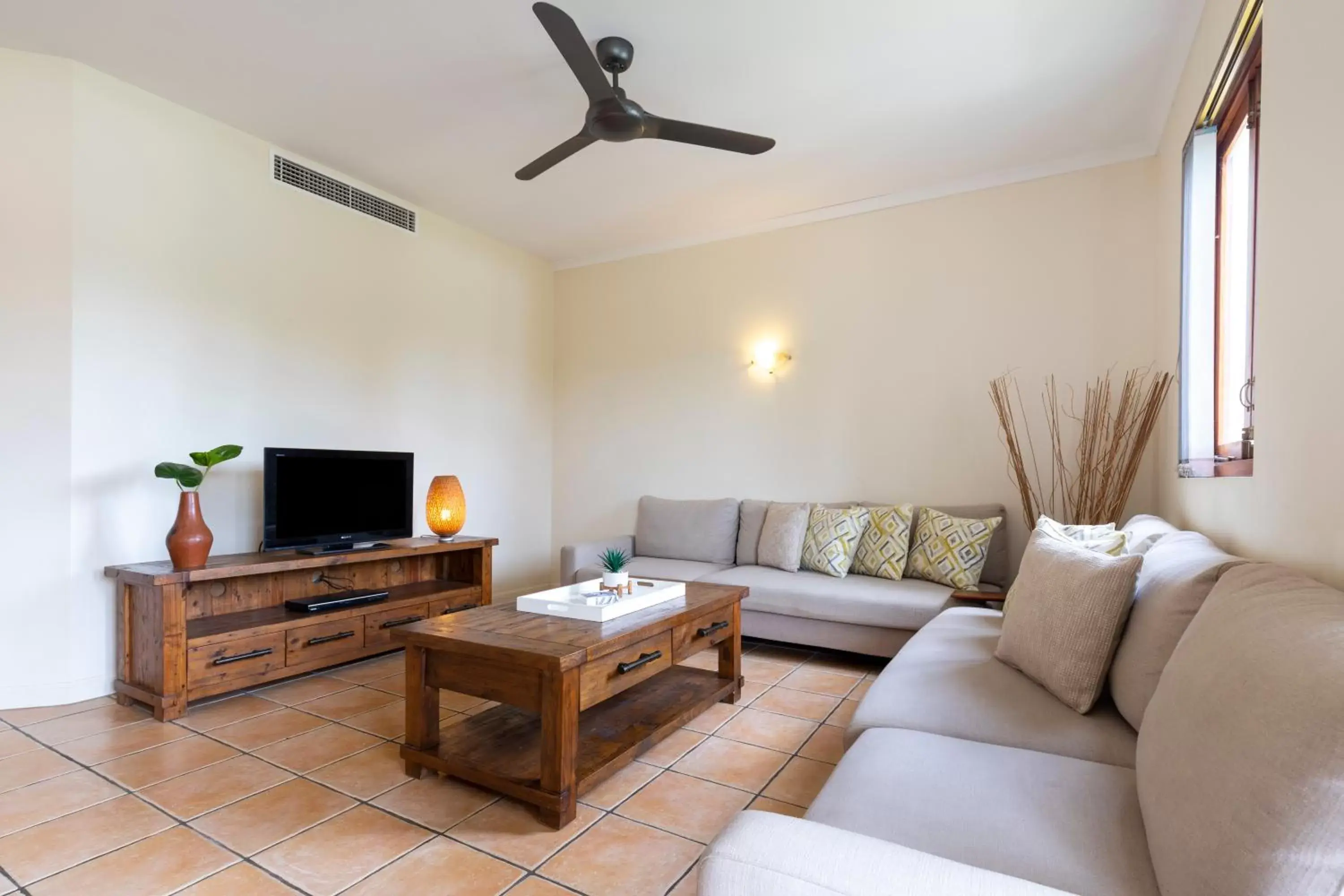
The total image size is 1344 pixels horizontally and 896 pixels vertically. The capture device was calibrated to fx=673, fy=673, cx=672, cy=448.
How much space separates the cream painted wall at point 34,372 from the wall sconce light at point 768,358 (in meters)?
3.64

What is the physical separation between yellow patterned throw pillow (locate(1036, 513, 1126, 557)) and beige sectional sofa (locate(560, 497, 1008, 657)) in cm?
90

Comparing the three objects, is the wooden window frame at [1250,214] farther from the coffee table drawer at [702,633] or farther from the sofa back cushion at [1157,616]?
the coffee table drawer at [702,633]

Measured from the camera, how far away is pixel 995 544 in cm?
366

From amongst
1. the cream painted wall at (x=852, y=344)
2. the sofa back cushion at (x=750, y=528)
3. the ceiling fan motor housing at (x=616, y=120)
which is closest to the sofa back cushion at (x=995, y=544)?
the cream painted wall at (x=852, y=344)

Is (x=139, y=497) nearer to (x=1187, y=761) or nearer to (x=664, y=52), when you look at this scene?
(x=664, y=52)

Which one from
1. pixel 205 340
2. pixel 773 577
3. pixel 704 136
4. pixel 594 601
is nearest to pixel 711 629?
pixel 594 601

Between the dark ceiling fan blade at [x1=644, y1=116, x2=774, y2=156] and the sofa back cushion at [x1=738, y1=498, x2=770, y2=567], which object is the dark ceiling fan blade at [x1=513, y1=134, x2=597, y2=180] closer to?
the dark ceiling fan blade at [x1=644, y1=116, x2=774, y2=156]

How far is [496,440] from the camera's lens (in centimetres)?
504

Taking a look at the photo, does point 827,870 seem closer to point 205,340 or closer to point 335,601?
point 335,601

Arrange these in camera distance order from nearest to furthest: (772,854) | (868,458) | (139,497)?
(772,854) < (139,497) < (868,458)

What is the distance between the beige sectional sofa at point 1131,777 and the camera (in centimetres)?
72

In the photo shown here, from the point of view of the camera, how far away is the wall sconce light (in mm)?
4559

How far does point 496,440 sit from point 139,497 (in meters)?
2.27

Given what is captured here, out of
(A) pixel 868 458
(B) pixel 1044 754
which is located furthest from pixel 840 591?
(B) pixel 1044 754
